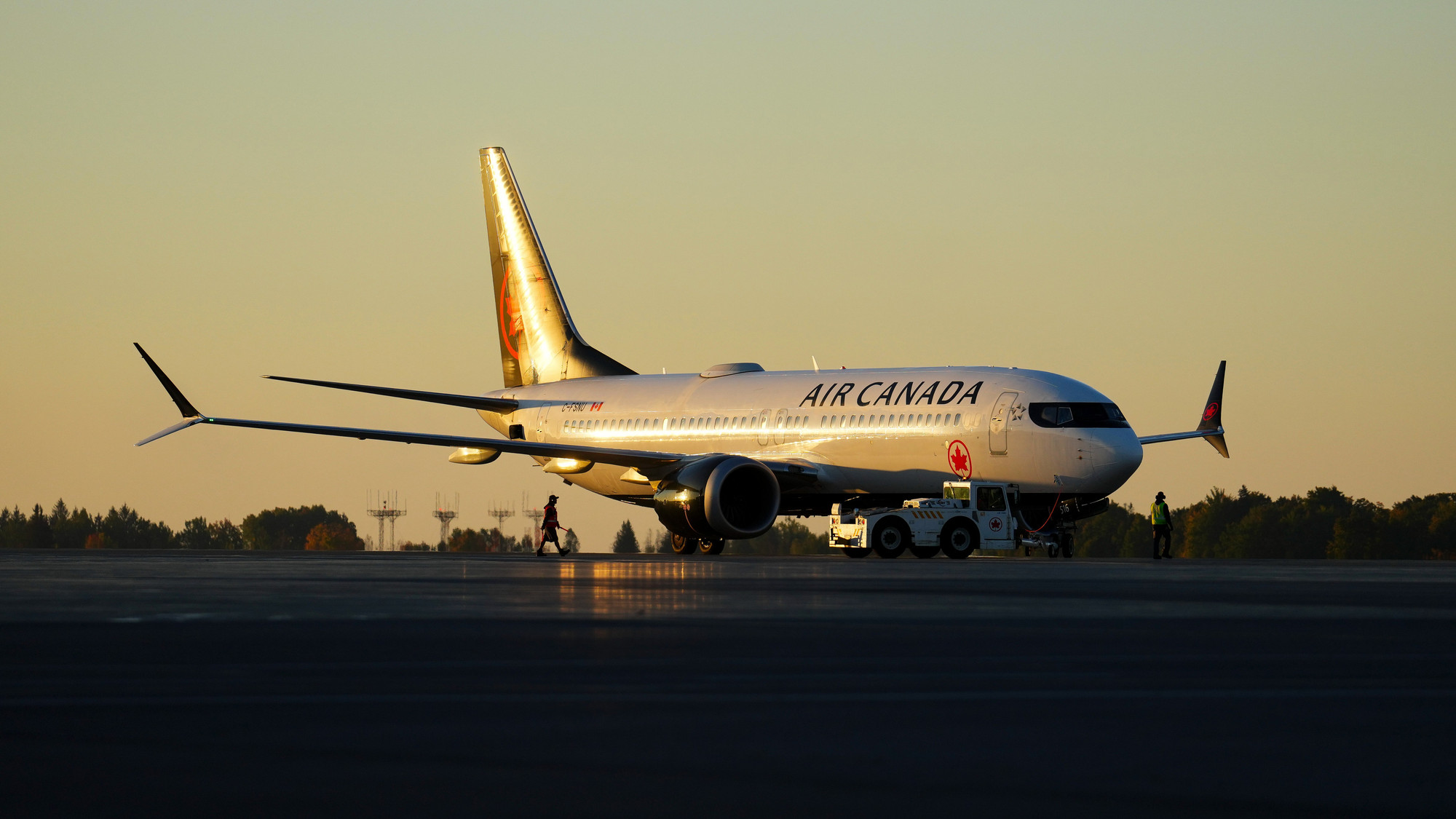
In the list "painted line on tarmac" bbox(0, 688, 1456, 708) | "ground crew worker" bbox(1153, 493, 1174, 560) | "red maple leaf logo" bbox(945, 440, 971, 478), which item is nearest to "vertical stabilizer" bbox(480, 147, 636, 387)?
"red maple leaf logo" bbox(945, 440, 971, 478)

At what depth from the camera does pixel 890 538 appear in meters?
32.7

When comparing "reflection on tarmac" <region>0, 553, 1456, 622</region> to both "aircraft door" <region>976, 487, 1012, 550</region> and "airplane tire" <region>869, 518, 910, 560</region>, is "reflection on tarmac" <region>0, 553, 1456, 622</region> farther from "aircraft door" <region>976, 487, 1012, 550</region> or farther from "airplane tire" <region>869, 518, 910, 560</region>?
"airplane tire" <region>869, 518, 910, 560</region>

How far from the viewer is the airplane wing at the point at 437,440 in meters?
34.8

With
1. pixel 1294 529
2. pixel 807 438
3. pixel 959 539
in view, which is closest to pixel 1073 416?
pixel 959 539

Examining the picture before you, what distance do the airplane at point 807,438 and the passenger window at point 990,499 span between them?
1.72ft

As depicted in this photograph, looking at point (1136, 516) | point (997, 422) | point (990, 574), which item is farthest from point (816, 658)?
point (1136, 516)

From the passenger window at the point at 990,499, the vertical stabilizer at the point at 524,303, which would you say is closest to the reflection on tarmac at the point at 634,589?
the passenger window at the point at 990,499

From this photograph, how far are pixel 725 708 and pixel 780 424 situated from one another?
3079 centimetres

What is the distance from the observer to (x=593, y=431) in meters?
43.2

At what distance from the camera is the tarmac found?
5.08 m

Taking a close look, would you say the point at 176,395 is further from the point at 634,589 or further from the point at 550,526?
the point at 634,589

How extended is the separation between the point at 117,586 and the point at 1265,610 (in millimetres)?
11099

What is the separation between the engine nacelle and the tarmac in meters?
19.0

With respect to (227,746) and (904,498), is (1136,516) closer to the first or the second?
(904,498)
